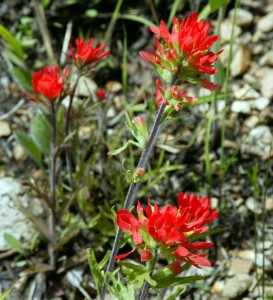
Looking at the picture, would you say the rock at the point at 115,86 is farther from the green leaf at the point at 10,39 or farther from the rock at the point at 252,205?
the rock at the point at 252,205

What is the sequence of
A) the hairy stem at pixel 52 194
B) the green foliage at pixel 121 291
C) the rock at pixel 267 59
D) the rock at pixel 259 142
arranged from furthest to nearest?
the rock at pixel 267 59 < the rock at pixel 259 142 < the hairy stem at pixel 52 194 < the green foliage at pixel 121 291

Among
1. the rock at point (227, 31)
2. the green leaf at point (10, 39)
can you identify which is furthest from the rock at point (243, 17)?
the green leaf at point (10, 39)

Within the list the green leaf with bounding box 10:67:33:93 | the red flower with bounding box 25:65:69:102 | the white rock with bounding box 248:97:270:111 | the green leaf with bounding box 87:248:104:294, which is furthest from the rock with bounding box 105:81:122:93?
the green leaf with bounding box 87:248:104:294

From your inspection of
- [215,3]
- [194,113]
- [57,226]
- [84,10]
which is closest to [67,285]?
[57,226]

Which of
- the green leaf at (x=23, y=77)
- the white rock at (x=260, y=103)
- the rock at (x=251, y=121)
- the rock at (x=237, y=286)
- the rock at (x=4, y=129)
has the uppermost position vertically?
the green leaf at (x=23, y=77)

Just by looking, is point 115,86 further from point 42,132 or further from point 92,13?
point 42,132

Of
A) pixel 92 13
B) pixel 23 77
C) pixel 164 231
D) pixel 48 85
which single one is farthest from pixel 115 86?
pixel 164 231

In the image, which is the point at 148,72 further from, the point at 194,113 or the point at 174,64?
the point at 174,64
